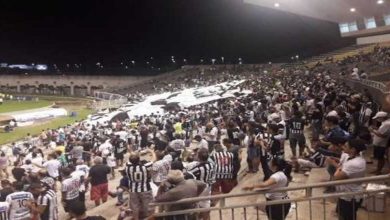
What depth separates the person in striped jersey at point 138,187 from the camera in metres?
9.51

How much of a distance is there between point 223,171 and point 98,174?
12.9ft

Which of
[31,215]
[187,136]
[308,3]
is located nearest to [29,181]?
[31,215]

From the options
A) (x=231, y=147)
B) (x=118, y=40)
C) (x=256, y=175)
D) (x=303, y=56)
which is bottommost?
(x=256, y=175)

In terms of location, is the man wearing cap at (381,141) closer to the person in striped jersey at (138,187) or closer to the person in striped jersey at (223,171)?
the person in striped jersey at (223,171)

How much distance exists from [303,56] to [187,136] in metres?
52.2

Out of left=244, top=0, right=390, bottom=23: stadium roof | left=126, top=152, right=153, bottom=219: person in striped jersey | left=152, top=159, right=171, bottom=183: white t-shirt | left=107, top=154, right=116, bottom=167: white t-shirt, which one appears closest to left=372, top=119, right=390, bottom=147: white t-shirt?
left=152, top=159, right=171, bottom=183: white t-shirt

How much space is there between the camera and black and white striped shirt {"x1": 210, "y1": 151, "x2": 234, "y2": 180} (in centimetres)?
1042

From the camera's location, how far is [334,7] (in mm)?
33719

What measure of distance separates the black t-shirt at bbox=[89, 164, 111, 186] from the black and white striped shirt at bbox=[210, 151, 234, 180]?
12.0 ft

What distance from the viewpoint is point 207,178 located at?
9.36m

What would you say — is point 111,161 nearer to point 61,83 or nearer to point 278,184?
point 278,184

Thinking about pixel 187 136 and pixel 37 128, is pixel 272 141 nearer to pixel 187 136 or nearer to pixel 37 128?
pixel 187 136

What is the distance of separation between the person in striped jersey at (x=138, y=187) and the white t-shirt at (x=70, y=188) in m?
2.44

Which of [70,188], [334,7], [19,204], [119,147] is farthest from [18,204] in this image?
[334,7]
